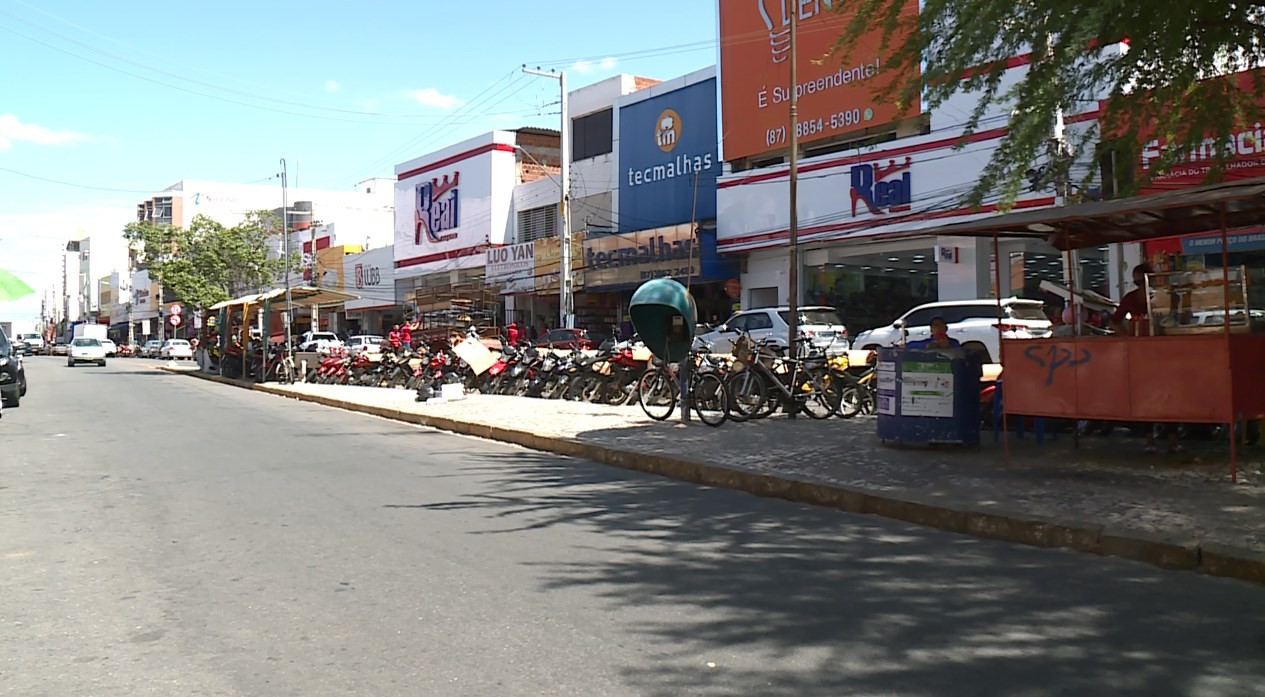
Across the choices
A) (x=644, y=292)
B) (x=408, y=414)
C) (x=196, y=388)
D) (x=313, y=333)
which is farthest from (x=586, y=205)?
(x=644, y=292)

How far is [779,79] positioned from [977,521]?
2464 cm

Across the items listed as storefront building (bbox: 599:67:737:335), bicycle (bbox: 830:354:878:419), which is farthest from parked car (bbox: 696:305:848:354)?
bicycle (bbox: 830:354:878:419)

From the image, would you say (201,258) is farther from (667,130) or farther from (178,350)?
(667,130)

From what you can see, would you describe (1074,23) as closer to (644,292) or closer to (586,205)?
(644,292)

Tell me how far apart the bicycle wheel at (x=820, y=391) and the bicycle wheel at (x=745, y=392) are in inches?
23.3

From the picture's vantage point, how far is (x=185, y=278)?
1731 inches

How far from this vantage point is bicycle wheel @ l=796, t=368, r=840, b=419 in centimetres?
1355

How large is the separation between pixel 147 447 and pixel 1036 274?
2378 centimetres

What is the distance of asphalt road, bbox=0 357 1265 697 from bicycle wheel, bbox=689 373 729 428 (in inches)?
178

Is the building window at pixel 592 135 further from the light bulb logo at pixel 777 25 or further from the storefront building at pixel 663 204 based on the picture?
the light bulb logo at pixel 777 25

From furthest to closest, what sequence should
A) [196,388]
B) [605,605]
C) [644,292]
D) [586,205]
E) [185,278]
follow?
[185,278] → [586,205] → [196,388] → [644,292] → [605,605]

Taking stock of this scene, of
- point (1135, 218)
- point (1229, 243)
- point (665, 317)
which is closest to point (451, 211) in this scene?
point (665, 317)

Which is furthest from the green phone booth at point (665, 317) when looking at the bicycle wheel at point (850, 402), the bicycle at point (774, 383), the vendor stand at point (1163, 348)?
the vendor stand at point (1163, 348)

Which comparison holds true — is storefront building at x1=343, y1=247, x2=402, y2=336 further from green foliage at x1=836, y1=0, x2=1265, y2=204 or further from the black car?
green foliage at x1=836, y1=0, x2=1265, y2=204
